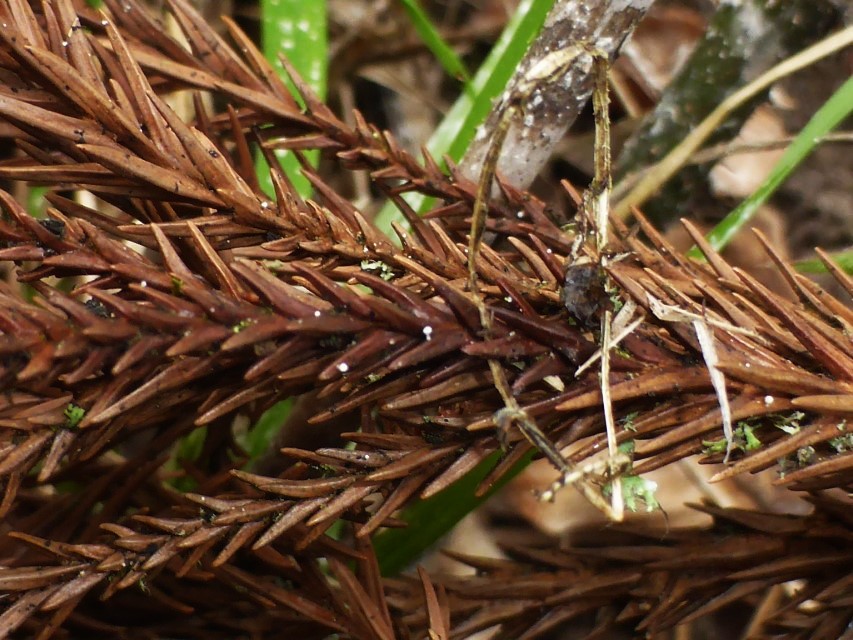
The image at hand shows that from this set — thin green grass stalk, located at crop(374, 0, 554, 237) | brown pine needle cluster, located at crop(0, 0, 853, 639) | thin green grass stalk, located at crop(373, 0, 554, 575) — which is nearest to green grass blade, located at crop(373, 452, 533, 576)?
thin green grass stalk, located at crop(373, 0, 554, 575)

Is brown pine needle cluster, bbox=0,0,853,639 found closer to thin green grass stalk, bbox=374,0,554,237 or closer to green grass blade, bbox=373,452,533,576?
green grass blade, bbox=373,452,533,576

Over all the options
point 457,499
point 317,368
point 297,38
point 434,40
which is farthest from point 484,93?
point 317,368

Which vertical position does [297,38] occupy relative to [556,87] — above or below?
above

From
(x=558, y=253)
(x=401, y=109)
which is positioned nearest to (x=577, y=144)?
(x=401, y=109)

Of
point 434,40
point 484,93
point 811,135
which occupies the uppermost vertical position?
point 434,40

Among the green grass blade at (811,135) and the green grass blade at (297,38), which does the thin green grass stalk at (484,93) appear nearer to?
the green grass blade at (297,38)

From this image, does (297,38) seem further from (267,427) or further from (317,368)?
(317,368)

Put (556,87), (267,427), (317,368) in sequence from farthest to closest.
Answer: (267,427) < (556,87) < (317,368)
